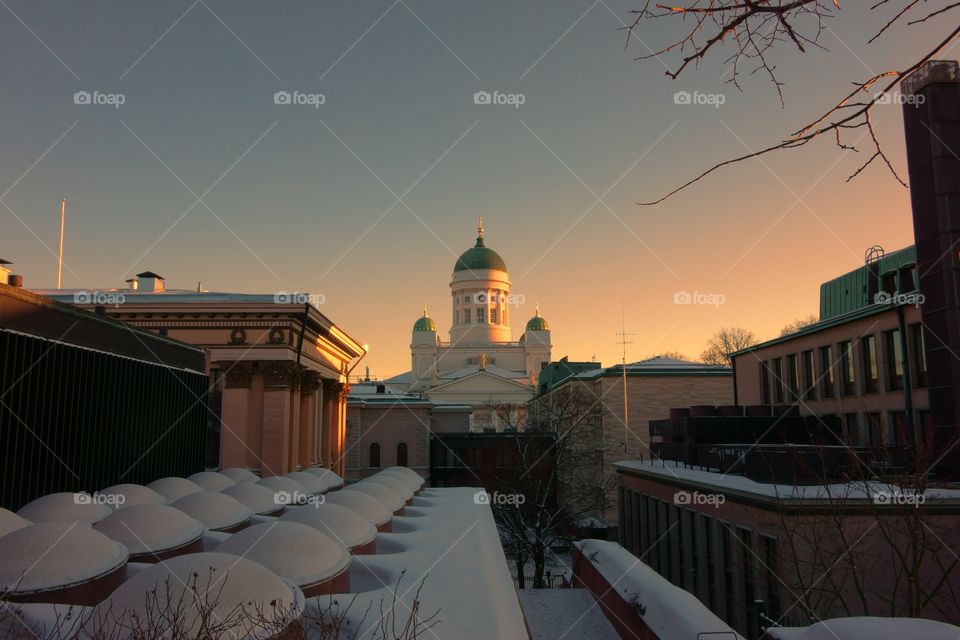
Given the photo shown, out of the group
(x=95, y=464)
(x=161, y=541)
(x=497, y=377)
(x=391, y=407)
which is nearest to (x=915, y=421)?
(x=161, y=541)

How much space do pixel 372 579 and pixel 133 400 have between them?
10.4 m

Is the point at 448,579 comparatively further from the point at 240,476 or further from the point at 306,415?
the point at 306,415

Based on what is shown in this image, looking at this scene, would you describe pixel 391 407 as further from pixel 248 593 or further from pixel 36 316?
pixel 248 593

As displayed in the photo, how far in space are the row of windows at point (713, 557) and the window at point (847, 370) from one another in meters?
8.05

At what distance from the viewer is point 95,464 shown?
56.0 feet

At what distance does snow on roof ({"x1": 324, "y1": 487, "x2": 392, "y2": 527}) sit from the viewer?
15711 millimetres

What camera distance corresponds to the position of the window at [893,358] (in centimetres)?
2494

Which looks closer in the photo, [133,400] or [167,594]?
[167,594]

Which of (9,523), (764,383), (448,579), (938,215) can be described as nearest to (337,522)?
(448,579)

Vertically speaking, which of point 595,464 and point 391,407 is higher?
point 391,407

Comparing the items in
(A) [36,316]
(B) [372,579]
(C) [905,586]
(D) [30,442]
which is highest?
(A) [36,316]

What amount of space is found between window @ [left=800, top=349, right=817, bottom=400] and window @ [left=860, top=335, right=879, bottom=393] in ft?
12.5

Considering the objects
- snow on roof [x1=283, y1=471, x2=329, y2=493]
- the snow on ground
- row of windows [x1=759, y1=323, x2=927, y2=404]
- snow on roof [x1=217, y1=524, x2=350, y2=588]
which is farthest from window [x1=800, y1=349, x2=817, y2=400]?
snow on roof [x1=217, y1=524, x2=350, y2=588]

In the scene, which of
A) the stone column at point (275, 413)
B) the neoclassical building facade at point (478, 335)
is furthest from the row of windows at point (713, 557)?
the neoclassical building facade at point (478, 335)
